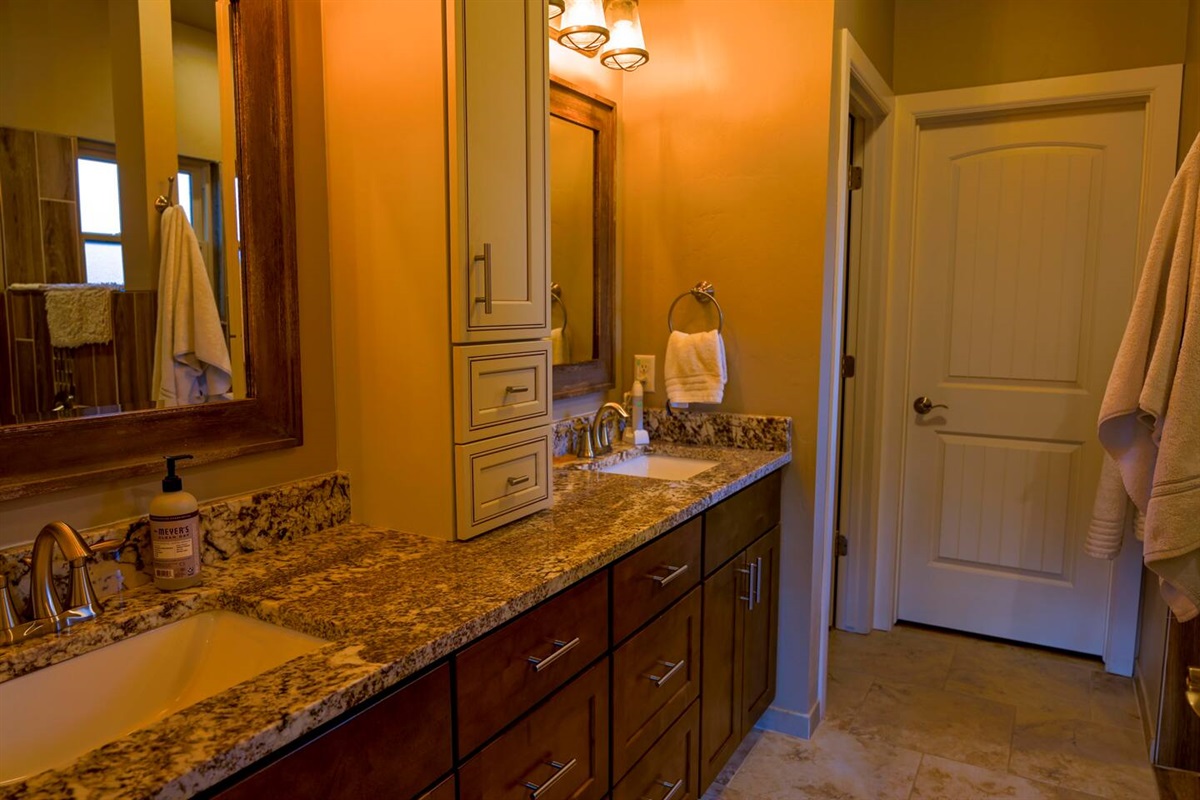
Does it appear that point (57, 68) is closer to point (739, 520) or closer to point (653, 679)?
point (653, 679)

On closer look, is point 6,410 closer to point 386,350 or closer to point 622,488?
point 386,350

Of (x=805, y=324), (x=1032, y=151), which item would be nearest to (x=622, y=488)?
(x=805, y=324)

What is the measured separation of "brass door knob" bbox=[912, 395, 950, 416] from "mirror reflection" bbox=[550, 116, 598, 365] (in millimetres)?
1394

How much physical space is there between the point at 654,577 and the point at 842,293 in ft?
4.84

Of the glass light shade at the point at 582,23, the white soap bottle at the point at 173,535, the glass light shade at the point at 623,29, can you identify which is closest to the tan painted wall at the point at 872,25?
the glass light shade at the point at 623,29

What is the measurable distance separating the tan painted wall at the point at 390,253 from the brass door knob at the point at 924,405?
215 cm

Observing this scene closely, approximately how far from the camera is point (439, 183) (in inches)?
55.8

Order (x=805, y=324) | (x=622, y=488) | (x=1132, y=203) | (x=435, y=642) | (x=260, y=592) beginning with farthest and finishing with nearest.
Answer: (x=1132, y=203) → (x=805, y=324) → (x=622, y=488) → (x=260, y=592) → (x=435, y=642)

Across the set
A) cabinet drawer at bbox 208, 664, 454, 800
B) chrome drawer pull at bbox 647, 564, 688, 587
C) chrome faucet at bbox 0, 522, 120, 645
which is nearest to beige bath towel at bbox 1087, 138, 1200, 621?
chrome drawer pull at bbox 647, 564, 688, 587

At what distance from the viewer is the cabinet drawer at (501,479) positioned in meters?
1.47

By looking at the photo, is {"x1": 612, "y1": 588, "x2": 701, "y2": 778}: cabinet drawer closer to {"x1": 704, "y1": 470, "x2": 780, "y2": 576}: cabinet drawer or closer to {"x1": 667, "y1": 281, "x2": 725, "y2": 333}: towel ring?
{"x1": 704, "y1": 470, "x2": 780, "y2": 576}: cabinet drawer

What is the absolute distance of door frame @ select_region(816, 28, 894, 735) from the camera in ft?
7.22

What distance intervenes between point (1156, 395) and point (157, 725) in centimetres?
216

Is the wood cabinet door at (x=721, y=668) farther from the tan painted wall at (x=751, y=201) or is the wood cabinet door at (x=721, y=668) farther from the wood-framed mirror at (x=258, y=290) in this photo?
the wood-framed mirror at (x=258, y=290)
